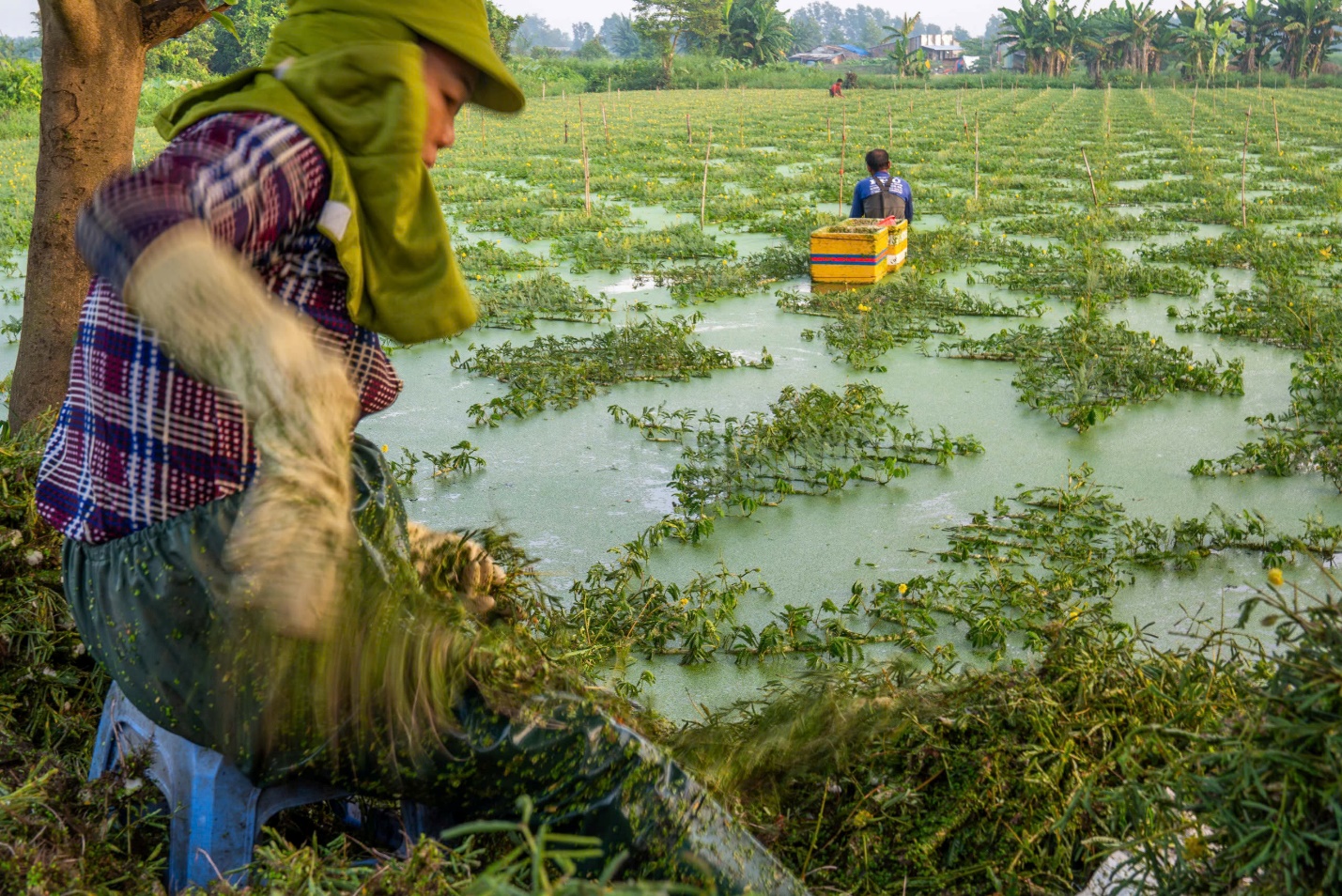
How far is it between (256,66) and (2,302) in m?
7.87

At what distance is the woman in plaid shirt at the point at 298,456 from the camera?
4.07ft

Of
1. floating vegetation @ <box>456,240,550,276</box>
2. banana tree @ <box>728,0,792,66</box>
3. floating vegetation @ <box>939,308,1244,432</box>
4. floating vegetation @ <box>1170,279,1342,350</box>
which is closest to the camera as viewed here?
floating vegetation @ <box>939,308,1244,432</box>

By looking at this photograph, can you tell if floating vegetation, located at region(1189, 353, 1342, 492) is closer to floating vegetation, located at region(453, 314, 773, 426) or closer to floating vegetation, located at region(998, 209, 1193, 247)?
floating vegetation, located at region(453, 314, 773, 426)

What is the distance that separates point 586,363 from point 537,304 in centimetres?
163

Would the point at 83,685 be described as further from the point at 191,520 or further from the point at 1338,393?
the point at 1338,393

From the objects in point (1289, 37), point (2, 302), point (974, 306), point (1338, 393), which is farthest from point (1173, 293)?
point (1289, 37)

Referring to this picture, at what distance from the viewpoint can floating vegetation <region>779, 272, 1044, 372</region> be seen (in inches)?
258

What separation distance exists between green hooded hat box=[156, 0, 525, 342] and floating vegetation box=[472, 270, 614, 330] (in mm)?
5681

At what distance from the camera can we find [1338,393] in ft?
16.7

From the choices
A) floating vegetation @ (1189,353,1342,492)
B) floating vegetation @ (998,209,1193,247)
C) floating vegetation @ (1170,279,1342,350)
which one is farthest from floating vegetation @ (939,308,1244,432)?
floating vegetation @ (998,209,1193,247)

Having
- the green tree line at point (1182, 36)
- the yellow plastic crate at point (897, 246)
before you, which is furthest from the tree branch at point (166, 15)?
the green tree line at point (1182, 36)

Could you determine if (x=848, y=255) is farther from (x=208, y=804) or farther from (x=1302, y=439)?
(x=208, y=804)

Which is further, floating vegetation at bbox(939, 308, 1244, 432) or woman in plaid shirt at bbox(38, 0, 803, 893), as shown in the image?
floating vegetation at bbox(939, 308, 1244, 432)

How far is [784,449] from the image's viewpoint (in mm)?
4715
